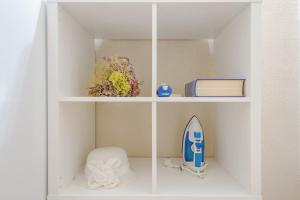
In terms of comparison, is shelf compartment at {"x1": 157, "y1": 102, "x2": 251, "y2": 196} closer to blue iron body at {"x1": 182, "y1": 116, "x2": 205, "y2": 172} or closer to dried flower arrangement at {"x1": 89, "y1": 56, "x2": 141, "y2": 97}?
blue iron body at {"x1": 182, "y1": 116, "x2": 205, "y2": 172}

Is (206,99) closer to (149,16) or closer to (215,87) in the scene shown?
(215,87)

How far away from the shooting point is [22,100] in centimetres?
70

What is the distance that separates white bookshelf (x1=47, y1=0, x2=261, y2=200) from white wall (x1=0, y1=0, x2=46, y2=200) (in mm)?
44

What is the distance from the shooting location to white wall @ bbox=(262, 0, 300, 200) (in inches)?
51.1

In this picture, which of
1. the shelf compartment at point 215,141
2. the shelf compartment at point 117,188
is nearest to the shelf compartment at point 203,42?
the shelf compartment at point 215,141

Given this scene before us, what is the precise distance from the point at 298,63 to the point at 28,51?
119 cm

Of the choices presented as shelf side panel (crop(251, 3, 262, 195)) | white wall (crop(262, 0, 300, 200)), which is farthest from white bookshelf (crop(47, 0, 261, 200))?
white wall (crop(262, 0, 300, 200))

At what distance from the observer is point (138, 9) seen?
89 cm

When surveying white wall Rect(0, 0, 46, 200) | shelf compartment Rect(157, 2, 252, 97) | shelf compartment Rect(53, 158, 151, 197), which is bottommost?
shelf compartment Rect(53, 158, 151, 197)

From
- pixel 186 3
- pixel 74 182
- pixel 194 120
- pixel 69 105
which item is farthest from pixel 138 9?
pixel 74 182

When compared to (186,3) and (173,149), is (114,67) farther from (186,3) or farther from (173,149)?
(173,149)

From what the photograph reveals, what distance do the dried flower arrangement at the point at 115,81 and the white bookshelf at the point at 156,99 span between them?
79 mm

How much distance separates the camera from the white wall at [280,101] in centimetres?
130

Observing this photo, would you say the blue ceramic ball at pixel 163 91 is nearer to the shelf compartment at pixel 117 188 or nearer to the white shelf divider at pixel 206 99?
the white shelf divider at pixel 206 99
